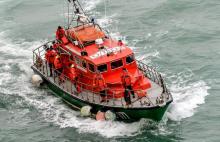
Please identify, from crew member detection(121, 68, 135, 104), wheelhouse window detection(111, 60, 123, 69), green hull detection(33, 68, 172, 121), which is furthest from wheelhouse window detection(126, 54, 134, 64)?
green hull detection(33, 68, 172, 121)

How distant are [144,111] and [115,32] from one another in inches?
517

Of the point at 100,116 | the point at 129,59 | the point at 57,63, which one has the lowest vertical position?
the point at 100,116

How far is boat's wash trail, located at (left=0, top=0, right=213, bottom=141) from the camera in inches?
850

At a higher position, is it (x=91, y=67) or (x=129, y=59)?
(x=129, y=59)

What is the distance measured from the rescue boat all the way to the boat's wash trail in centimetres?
54

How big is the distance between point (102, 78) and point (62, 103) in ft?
13.3

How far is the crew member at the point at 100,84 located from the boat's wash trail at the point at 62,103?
4.52 feet

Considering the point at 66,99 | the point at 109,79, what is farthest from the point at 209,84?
the point at 66,99

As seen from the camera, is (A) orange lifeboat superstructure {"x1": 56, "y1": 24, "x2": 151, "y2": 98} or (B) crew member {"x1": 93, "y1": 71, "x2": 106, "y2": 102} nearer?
(B) crew member {"x1": 93, "y1": 71, "x2": 106, "y2": 102}

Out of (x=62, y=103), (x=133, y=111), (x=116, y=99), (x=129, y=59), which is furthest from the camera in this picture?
(x=62, y=103)

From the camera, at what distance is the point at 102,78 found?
71.4 ft

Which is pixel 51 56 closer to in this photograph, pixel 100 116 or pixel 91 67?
pixel 91 67

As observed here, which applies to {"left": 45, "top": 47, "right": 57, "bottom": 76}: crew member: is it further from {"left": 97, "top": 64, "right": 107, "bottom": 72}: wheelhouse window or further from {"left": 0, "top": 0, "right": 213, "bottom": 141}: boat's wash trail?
{"left": 97, "top": 64, "right": 107, "bottom": 72}: wheelhouse window

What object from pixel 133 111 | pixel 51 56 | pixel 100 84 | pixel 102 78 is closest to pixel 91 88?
pixel 100 84
